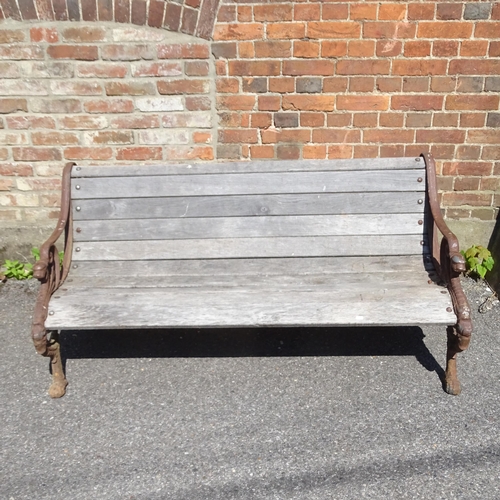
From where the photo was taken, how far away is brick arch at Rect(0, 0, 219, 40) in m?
3.32

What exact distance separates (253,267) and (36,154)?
6.31ft

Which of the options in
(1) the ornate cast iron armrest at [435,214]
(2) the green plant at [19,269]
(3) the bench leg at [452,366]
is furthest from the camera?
(2) the green plant at [19,269]

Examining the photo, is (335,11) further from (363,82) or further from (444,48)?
(444,48)

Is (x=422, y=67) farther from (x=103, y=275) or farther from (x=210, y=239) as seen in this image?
(x=103, y=275)

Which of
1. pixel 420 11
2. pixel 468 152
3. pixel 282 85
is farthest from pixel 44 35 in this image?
pixel 468 152

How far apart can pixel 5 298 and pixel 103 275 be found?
127 centimetres

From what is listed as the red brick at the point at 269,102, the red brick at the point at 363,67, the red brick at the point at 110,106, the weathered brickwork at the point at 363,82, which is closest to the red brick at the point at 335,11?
the weathered brickwork at the point at 363,82

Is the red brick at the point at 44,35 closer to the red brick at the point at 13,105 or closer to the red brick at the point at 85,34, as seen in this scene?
the red brick at the point at 85,34

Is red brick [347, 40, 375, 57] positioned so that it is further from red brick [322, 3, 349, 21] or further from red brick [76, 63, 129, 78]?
red brick [76, 63, 129, 78]

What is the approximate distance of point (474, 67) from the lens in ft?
11.2

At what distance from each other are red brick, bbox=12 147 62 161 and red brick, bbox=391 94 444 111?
8.04ft

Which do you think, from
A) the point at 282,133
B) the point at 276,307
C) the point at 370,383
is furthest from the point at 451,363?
the point at 282,133

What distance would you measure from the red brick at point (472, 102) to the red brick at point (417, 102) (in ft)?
0.23

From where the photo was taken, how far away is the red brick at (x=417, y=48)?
3.36 metres
